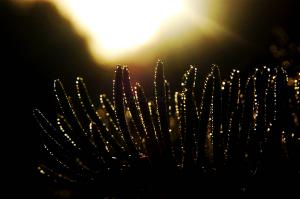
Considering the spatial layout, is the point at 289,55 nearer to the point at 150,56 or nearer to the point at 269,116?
the point at 269,116

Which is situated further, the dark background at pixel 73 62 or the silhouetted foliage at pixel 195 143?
the dark background at pixel 73 62

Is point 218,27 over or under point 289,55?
over

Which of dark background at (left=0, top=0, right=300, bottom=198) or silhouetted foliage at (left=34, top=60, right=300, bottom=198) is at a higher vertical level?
dark background at (left=0, top=0, right=300, bottom=198)

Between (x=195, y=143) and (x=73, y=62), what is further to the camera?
(x=73, y=62)

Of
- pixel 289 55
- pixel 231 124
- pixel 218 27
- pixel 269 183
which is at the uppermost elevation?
pixel 218 27

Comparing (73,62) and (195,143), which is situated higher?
(73,62)

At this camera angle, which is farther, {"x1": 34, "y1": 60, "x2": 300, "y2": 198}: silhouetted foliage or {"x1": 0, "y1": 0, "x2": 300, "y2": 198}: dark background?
{"x1": 0, "y1": 0, "x2": 300, "y2": 198}: dark background

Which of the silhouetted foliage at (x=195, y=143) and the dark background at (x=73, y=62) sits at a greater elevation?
the dark background at (x=73, y=62)

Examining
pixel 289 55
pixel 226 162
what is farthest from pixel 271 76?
pixel 289 55
